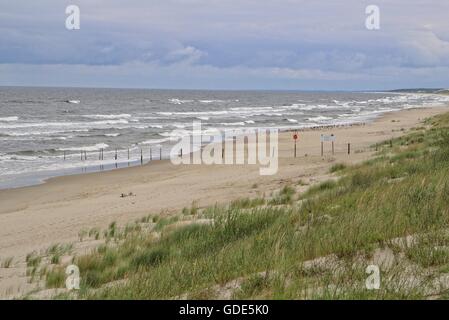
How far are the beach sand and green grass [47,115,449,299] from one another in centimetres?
196

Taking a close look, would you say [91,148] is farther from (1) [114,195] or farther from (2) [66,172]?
(1) [114,195]

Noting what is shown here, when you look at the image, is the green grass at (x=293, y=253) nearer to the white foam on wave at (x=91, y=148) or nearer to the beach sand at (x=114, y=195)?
the beach sand at (x=114, y=195)

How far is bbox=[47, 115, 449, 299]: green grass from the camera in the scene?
17.7 feet

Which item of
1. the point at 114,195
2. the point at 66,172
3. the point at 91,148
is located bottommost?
the point at 114,195

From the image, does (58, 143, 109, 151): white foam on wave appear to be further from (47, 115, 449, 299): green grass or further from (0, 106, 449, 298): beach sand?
(47, 115, 449, 299): green grass

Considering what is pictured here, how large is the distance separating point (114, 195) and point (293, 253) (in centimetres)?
1380

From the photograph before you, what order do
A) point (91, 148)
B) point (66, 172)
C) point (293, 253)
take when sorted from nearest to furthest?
point (293, 253)
point (66, 172)
point (91, 148)

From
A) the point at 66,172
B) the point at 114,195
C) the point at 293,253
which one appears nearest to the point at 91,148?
the point at 66,172

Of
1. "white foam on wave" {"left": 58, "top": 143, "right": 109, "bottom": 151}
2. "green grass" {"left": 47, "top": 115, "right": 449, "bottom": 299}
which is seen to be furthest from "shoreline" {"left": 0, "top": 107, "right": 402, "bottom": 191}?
"green grass" {"left": 47, "top": 115, "right": 449, "bottom": 299}

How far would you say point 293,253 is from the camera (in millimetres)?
6488

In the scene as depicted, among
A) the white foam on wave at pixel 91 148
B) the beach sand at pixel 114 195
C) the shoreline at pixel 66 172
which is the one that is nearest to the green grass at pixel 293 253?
the beach sand at pixel 114 195

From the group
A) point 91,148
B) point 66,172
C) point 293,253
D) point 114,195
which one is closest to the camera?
point 293,253

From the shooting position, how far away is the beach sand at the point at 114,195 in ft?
41.3
